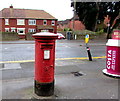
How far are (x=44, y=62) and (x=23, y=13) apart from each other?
37.5 m

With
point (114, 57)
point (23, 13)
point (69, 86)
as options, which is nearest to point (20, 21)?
point (23, 13)

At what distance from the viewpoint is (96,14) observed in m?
30.7

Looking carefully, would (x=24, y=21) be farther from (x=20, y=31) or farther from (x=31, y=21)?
(x=20, y=31)

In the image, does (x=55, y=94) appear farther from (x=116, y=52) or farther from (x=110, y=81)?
(x=116, y=52)

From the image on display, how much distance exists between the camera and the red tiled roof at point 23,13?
36.5 metres

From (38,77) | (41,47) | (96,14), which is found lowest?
(38,77)

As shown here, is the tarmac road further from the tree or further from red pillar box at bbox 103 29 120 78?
the tree

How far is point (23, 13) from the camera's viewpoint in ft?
126

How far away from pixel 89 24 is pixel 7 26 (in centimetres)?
1971

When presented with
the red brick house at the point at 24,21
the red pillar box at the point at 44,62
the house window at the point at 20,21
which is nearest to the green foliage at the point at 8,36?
the red brick house at the point at 24,21

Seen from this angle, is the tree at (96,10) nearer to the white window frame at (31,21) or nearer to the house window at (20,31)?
the white window frame at (31,21)

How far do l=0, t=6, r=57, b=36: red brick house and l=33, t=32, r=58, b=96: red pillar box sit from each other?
112ft

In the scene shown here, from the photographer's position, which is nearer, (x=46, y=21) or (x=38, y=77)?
(x=38, y=77)

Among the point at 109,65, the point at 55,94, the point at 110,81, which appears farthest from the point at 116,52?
the point at 55,94
